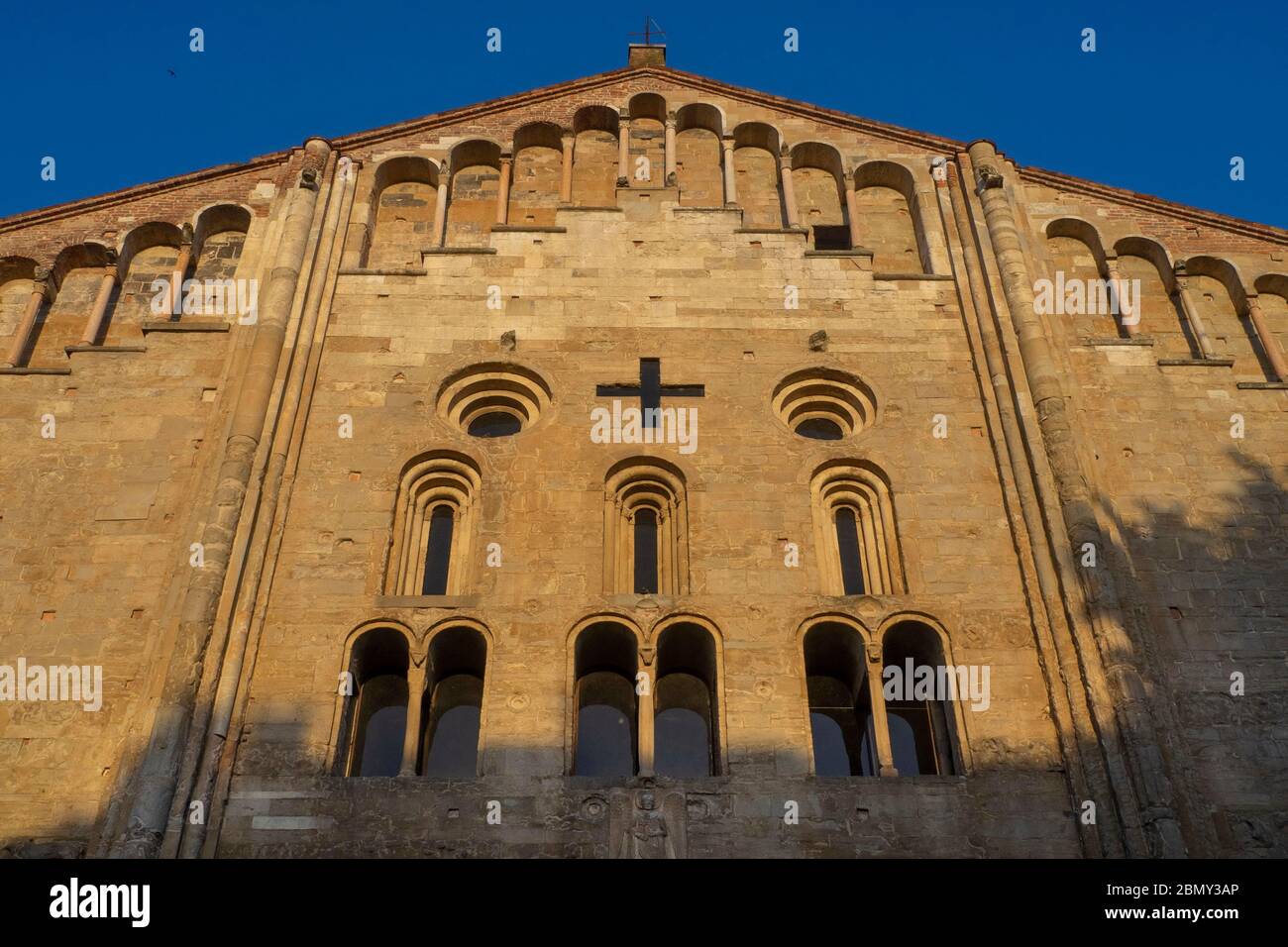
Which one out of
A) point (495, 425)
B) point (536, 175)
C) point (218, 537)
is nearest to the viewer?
point (218, 537)

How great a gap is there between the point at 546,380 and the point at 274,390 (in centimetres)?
377

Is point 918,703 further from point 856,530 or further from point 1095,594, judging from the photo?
point 856,530

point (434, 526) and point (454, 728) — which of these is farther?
point (434, 526)

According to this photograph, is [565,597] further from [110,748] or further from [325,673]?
[110,748]

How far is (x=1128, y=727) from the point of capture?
49.4ft

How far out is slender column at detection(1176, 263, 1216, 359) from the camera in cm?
2083

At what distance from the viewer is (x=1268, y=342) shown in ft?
68.8

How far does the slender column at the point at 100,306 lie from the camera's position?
67.0 feet

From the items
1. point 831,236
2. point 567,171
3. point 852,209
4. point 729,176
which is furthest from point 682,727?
point 567,171

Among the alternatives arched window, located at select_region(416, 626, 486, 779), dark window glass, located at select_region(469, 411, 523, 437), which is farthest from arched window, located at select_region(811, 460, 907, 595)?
arched window, located at select_region(416, 626, 486, 779)

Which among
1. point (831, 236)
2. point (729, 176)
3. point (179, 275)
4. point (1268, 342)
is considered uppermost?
point (729, 176)

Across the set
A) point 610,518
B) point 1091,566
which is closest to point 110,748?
point 610,518

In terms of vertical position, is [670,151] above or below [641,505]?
above

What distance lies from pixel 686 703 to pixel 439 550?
12.8ft
